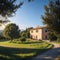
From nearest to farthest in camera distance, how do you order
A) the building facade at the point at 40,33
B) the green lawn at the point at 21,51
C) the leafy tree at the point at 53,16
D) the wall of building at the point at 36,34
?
the green lawn at the point at 21,51
the leafy tree at the point at 53,16
the building facade at the point at 40,33
the wall of building at the point at 36,34

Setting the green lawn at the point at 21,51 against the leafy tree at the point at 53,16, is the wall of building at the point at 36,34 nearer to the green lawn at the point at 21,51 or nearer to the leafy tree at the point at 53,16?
the green lawn at the point at 21,51

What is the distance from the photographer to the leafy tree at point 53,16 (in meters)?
24.6

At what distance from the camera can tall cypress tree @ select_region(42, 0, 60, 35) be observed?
24562 mm

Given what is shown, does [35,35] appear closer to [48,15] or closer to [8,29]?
[8,29]

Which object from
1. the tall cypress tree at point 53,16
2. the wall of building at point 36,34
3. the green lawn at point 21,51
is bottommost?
the green lawn at point 21,51

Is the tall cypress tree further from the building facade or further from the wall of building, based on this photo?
the wall of building

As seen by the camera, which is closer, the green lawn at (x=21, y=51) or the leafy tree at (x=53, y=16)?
the green lawn at (x=21, y=51)

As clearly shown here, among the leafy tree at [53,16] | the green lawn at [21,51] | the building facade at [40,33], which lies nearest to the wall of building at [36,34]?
the building facade at [40,33]

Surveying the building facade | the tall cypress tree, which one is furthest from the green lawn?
the building facade

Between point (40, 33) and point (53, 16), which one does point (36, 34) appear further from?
point (53, 16)

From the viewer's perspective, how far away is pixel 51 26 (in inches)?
1016

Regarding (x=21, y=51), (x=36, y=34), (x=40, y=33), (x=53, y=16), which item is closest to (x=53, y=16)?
(x=53, y=16)

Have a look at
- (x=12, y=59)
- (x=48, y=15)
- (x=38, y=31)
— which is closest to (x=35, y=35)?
(x=38, y=31)

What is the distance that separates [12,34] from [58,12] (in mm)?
35186
